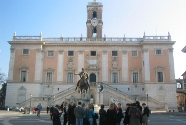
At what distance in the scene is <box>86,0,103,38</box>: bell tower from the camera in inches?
1812

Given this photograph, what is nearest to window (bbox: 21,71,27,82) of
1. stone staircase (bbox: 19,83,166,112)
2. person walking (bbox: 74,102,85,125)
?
stone staircase (bbox: 19,83,166,112)

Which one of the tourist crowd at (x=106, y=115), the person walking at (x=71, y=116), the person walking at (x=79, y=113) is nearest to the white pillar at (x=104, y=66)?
the tourist crowd at (x=106, y=115)

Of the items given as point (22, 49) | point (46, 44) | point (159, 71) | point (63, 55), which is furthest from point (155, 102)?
point (22, 49)

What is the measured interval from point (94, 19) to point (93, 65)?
10772 millimetres

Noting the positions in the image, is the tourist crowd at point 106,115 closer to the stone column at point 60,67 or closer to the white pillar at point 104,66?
the white pillar at point 104,66

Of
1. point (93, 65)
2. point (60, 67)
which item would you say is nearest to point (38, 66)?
point (60, 67)

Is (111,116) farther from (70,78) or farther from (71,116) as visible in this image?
(70,78)

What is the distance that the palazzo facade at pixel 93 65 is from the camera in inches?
1588

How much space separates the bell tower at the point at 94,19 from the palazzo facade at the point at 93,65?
332 centimetres

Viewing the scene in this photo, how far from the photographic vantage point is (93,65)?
137 feet

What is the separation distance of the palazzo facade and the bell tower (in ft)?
10.9

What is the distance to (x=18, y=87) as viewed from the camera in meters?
40.6

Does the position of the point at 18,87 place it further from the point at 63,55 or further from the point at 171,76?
the point at 171,76

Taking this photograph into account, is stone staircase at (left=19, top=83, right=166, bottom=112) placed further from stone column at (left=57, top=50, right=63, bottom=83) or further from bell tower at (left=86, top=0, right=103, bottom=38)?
bell tower at (left=86, top=0, right=103, bottom=38)
